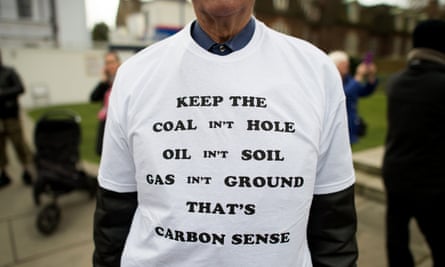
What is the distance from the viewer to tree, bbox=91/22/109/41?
116 feet

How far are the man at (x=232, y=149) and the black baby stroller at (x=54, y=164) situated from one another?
127 inches

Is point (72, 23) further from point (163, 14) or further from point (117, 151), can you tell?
point (117, 151)

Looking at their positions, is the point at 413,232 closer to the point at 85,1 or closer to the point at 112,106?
the point at 112,106

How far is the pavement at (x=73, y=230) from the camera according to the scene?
3.25 metres

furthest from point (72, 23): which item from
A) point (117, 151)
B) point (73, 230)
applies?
point (117, 151)

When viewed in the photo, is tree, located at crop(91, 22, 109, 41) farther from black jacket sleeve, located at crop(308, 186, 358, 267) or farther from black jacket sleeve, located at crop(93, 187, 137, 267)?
black jacket sleeve, located at crop(308, 186, 358, 267)

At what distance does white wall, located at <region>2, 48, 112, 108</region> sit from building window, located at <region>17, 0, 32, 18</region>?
5469 mm

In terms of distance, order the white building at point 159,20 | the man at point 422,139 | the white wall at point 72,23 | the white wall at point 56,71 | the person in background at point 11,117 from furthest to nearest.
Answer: the white building at point 159,20 → the white wall at point 72,23 → the white wall at point 56,71 → the person in background at point 11,117 → the man at point 422,139

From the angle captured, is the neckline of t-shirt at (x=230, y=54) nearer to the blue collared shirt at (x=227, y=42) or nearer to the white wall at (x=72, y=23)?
the blue collared shirt at (x=227, y=42)

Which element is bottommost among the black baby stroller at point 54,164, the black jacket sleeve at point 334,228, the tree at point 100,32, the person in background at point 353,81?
the tree at point 100,32

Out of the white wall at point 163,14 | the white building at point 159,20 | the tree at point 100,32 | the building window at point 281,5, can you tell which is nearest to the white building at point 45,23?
the white building at point 159,20

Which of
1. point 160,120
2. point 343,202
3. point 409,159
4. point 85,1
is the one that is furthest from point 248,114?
point 85,1

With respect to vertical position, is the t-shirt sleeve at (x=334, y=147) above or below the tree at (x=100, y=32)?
above

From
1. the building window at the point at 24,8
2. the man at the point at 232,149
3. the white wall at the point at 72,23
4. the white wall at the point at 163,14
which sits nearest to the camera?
the man at the point at 232,149
